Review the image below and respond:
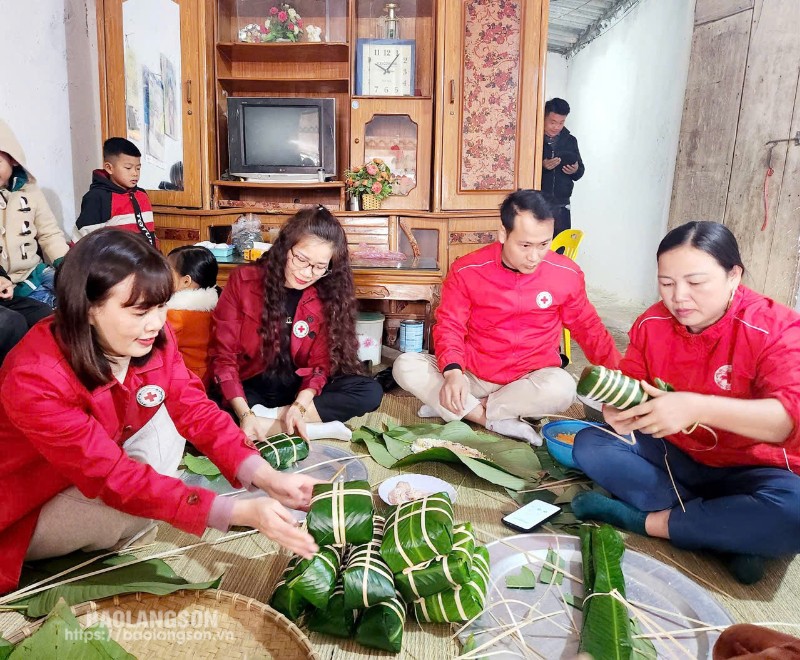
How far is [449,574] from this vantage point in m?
1.06

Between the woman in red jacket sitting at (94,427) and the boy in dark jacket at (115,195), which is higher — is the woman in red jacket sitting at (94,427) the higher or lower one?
the lower one

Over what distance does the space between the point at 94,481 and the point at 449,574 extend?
2.24 feet

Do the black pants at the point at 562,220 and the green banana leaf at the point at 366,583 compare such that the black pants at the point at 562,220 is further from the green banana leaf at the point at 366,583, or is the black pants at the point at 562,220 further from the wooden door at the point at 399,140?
the green banana leaf at the point at 366,583

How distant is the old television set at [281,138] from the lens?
141 inches

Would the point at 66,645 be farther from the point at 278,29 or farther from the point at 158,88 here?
the point at 278,29

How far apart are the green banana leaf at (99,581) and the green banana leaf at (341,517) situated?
213 mm

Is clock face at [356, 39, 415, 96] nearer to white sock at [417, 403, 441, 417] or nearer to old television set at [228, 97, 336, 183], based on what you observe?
old television set at [228, 97, 336, 183]

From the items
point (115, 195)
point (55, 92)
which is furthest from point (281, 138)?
point (55, 92)

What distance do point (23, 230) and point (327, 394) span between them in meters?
1.46

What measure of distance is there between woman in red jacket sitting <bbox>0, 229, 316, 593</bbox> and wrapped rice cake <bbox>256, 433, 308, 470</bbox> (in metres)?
0.34

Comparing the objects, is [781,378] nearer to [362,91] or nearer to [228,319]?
[228,319]

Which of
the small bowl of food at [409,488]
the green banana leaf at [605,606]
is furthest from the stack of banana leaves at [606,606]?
the small bowl of food at [409,488]

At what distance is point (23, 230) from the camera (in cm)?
246

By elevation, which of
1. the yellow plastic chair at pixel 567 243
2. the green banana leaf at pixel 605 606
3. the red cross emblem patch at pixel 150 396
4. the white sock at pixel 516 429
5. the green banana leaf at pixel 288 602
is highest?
the yellow plastic chair at pixel 567 243
